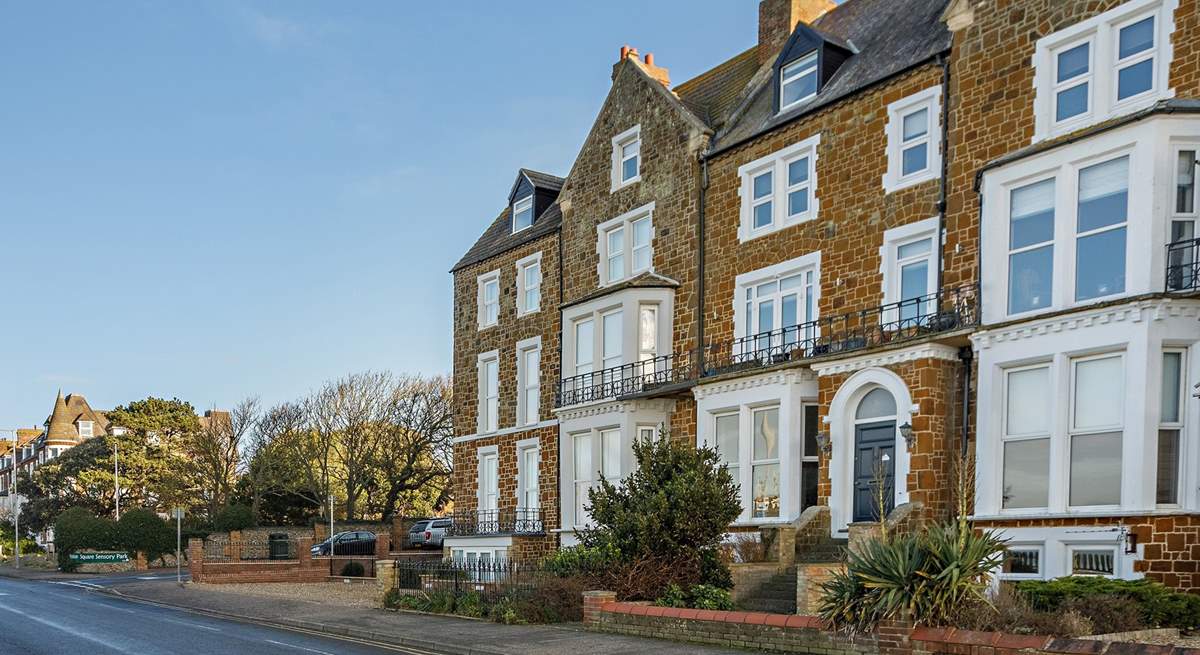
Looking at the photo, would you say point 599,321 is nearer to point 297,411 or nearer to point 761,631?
point 761,631

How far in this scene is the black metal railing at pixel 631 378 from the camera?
2647 cm

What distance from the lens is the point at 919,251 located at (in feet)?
68.7

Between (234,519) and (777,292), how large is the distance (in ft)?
131

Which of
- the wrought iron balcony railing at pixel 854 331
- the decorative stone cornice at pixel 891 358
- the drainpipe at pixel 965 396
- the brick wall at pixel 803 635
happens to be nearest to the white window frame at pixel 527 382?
the wrought iron balcony railing at pixel 854 331

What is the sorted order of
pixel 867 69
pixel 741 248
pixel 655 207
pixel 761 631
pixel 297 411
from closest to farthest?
pixel 761 631 → pixel 867 69 → pixel 741 248 → pixel 655 207 → pixel 297 411

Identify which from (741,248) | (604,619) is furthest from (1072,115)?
(604,619)

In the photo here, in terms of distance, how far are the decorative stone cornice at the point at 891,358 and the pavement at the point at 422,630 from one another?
6.55 metres

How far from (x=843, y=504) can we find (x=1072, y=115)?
26.1 ft

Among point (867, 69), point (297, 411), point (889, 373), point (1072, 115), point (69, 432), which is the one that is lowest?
point (69, 432)

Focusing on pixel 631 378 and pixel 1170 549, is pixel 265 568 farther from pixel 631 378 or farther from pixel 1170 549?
pixel 1170 549

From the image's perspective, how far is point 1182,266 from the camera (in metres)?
15.9

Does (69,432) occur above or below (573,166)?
below

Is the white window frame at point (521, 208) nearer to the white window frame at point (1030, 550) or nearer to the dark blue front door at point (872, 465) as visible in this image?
the dark blue front door at point (872, 465)

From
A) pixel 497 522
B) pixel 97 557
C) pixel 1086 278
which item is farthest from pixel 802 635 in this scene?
pixel 97 557
